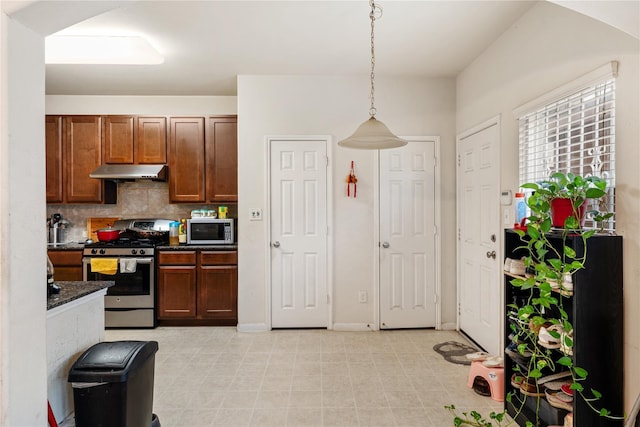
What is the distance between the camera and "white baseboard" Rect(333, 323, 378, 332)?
3.87 m

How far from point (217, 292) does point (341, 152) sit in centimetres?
208

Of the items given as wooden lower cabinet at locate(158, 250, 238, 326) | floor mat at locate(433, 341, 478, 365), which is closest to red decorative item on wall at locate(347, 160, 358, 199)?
wooden lower cabinet at locate(158, 250, 238, 326)

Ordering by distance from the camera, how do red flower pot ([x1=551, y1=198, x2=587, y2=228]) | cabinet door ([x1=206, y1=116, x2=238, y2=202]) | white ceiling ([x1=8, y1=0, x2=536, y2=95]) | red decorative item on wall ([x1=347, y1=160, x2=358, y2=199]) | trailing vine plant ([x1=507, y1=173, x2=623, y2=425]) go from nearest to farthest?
1. trailing vine plant ([x1=507, y1=173, x2=623, y2=425])
2. red flower pot ([x1=551, y1=198, x2=587, y2=228])
3. white ceiling ([x1=8, y1=0, x2=536, y2=95])
4. red decorative item on wall ([x1=347, y1=160, x2=358, y2=199])
5. cabinet door ([x1=206, y1=116, x2=238, y2=202])

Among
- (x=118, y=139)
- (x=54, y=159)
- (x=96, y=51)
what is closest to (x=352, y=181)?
(x=96, y=51)

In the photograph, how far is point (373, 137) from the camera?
2.18m

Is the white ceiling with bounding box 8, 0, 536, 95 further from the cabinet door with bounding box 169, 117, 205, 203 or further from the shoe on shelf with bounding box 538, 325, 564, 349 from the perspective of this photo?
the shoe on shelf with bounding box 538, 325, 564, 349

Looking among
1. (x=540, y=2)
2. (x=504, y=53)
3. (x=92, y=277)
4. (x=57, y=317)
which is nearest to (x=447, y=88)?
(x=504, y=53)

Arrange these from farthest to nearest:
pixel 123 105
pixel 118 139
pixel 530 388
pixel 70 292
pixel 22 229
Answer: pixel 123 105 < pixel 118 139 < pixel 530 388 < pixel 70 292 < pixel 22 229

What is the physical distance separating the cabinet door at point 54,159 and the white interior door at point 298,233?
263 cm

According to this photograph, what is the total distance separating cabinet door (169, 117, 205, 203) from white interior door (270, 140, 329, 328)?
1003 millimetres

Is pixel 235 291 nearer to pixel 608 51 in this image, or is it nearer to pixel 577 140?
pixel 577 140

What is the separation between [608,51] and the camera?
1.83 meters

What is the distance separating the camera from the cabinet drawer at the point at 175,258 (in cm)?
401

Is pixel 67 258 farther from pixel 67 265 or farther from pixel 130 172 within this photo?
pixel 130 172
